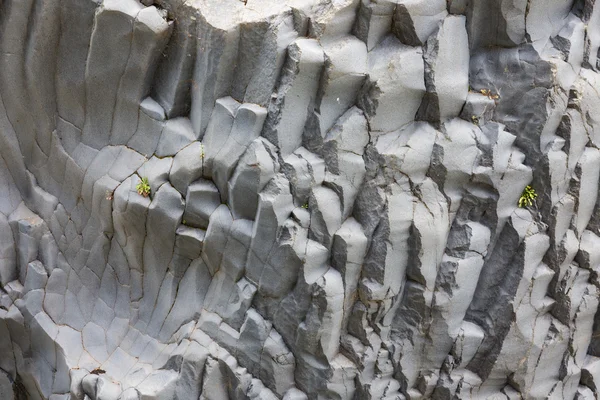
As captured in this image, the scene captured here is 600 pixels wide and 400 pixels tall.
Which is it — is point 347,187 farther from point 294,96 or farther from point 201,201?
point 201,201

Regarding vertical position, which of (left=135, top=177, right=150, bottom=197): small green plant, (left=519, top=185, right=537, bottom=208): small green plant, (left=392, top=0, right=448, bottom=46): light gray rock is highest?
(left=392, top=0, right=448, bottom=46): light gray rock

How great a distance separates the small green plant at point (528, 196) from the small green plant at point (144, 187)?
6.08 ft

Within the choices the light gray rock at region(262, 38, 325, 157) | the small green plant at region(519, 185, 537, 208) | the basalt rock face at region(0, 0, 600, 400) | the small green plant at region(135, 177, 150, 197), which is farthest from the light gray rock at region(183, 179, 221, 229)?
the small green plant at region(519, 185, 537, 208)

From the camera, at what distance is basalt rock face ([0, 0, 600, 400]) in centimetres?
308

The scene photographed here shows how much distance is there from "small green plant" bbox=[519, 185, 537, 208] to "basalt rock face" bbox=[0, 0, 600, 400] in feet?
0.09

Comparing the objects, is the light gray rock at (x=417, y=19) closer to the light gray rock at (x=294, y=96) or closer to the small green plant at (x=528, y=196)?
the light gray rock at (x=294, y=96)

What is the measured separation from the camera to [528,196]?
3207 millimetres

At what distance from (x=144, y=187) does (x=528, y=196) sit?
1.91 m

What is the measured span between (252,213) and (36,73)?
5.08 feet

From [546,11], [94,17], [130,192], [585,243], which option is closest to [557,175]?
[585,243]

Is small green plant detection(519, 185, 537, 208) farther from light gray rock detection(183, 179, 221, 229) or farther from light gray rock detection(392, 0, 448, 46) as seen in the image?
light gray rock detection(183, 179, 221, 229)

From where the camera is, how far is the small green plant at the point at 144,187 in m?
3.45

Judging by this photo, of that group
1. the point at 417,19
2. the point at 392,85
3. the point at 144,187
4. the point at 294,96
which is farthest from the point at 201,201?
the point at 417,19

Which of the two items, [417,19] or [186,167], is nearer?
[417,19]
